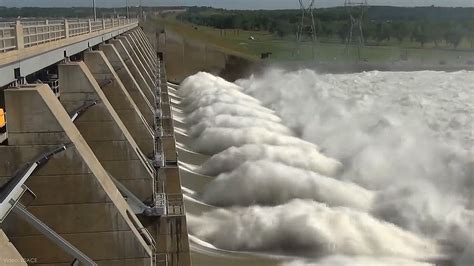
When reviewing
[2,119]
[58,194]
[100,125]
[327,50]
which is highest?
[2,119]

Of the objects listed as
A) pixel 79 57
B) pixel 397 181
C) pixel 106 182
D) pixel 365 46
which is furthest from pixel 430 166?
pixel 365 46

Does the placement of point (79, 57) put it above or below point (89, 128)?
above

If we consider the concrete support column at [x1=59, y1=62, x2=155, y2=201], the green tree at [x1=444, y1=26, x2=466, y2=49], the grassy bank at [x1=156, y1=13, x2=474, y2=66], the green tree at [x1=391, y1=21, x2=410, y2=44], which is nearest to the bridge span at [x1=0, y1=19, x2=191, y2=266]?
the concrete support column at [x1=59, y1=62, x2=155, y2=201]

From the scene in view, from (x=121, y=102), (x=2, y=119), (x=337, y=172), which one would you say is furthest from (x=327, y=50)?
(x=2, y=119)

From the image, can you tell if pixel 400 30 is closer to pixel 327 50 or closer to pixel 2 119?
pixel 327 50

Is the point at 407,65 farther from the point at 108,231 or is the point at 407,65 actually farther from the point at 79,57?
the point at 108,231

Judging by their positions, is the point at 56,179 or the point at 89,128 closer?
the point at 56,179

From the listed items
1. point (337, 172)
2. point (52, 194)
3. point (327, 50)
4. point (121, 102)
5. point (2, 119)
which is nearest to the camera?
point (52, 194)
